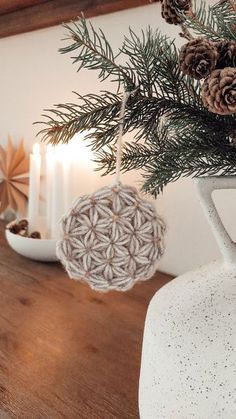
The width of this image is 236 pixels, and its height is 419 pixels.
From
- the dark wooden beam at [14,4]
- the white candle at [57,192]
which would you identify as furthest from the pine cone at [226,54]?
the dark wooden beam at [14,4]

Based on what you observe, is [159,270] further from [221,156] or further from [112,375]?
[221,156]

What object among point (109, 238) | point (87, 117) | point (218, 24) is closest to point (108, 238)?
point (109, 238)

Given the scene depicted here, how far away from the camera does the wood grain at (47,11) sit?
751 mm

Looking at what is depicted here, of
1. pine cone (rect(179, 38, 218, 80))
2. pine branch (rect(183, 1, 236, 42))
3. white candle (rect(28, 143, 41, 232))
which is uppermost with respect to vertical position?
pine branch (rect(183, 1, 236, 42))

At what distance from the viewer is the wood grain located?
75 centimetres

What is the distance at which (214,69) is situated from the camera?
0.30 m

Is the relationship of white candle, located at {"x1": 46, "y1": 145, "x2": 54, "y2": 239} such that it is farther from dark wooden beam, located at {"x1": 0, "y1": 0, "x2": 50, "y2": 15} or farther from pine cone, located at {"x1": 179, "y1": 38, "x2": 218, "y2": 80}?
pine cone, located at {"x1": 179, "y1": 38, "x2": 218, "y2": 80}

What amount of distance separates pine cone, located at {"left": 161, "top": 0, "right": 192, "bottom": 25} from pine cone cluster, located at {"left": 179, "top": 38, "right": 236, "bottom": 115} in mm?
57

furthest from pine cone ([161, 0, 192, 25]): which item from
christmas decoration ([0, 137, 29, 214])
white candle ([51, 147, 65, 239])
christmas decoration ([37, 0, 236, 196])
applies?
christmas decoration ([0, 137, 29, 214])

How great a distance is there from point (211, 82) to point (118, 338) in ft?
1.28

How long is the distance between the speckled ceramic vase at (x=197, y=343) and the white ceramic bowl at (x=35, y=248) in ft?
1.49

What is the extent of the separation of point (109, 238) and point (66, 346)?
0.78 feet

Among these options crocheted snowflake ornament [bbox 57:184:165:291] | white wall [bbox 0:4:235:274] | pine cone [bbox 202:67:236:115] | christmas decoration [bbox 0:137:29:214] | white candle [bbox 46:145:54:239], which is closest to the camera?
pine cone [bbox 202:67:236:115]

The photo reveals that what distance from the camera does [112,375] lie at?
1.61 ft
